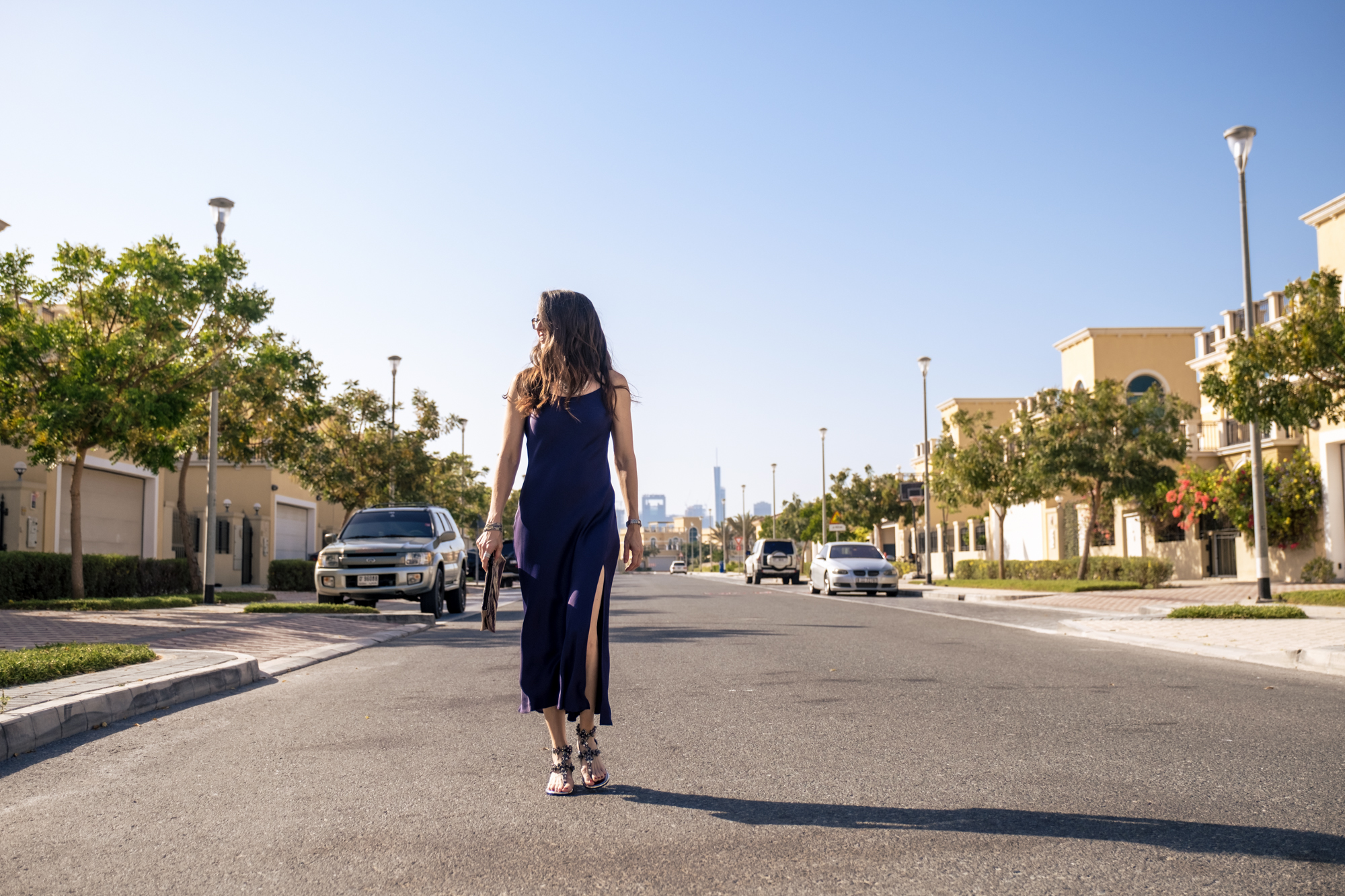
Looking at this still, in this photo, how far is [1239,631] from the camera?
43.0 ft

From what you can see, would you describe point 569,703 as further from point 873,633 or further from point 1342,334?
point 1342,334

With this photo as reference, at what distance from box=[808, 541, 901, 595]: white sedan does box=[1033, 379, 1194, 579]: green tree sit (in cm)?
543

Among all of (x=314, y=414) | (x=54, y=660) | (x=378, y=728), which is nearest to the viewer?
(x=378, y=728)

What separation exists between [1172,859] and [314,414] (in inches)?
927

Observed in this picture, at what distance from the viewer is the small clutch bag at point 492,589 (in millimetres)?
4906

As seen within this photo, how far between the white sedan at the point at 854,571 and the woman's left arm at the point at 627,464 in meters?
23.7

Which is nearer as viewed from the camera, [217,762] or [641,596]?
[217,762]

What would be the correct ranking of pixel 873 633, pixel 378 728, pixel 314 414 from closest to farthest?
pixel 378 728 < pixel 873 633 < pixel 314 414

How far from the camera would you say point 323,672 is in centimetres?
969

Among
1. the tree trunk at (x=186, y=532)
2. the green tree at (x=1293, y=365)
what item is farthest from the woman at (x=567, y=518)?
the tree trunk at (x=186, y=532)

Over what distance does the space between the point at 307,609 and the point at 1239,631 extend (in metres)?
13.4

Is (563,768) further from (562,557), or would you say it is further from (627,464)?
(627,464)

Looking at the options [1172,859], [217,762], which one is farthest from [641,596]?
[1172,859]

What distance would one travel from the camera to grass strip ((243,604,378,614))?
17391mm
